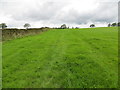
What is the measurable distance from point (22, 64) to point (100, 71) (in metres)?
5.52

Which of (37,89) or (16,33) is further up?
(16,33)

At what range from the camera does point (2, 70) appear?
787cm

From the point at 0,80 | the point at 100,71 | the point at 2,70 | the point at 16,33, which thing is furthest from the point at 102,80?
the point at 16,33

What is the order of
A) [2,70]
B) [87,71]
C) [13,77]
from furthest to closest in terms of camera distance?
[2,70]
[87,71]
[13,77]

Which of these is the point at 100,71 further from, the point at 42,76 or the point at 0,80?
the point at 0,80

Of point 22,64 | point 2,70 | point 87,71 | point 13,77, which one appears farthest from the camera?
point 22,64

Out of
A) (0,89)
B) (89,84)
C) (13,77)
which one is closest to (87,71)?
(89,84)

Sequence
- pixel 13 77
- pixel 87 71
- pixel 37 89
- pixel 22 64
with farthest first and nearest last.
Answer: pixel 22 64, pixel 87 71, pixel 13 77, pixel 37 89

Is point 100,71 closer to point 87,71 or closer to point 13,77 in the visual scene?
point 87,71

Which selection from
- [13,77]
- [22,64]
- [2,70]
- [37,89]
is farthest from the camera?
[22,64]

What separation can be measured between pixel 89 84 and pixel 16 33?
25.4m

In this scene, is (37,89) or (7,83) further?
(7,83)

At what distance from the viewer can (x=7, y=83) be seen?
6.15m

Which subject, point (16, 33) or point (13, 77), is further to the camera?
point (16, 33)
